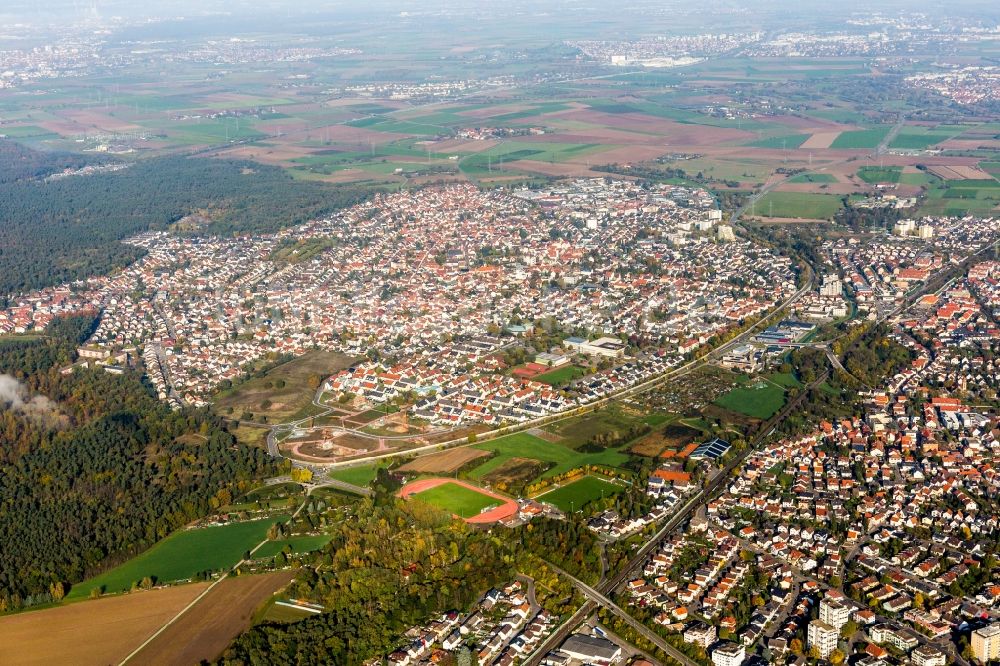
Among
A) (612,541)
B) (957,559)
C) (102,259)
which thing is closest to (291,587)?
(612,541)

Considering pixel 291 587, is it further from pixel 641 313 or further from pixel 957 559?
pixel 641 313

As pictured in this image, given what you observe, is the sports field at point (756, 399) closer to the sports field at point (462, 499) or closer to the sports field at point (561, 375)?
→ the sports field at point (561, 375)

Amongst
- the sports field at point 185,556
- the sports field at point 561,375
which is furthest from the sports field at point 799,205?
the sports field at point 185,556

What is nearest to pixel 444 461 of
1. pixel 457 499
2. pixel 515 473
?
pixel 515 473

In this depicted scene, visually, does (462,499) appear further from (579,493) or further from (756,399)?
(756,399)

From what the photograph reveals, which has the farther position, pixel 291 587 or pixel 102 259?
pixel 102 259

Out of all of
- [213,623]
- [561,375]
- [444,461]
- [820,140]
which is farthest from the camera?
[820,140]
